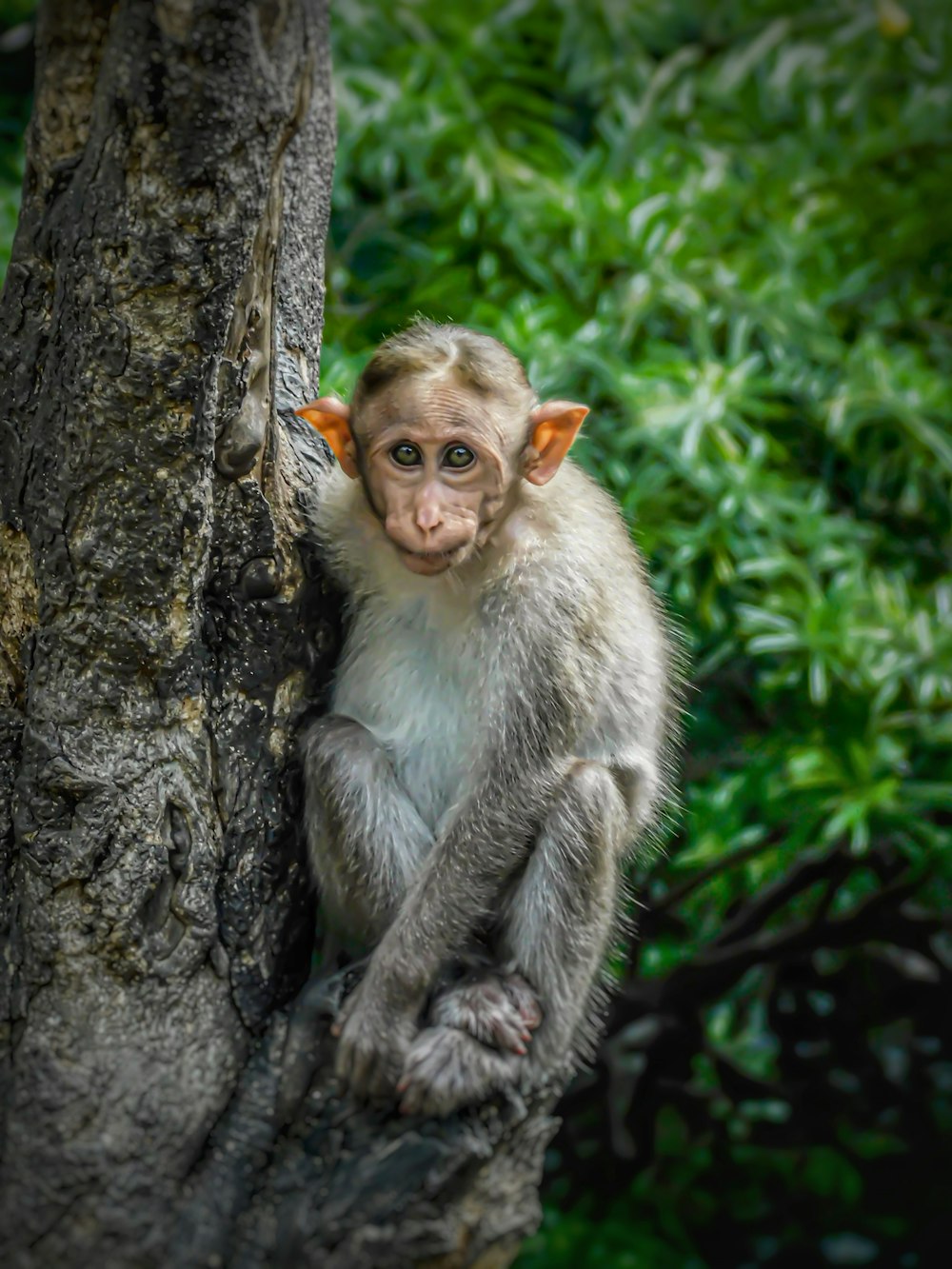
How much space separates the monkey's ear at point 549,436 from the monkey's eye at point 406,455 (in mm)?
298

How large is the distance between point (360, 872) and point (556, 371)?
2.25m

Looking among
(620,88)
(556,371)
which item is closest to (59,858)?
(556,371)

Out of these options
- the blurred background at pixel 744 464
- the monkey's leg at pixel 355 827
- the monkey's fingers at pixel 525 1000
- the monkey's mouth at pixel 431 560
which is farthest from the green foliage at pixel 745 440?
the monkey's fingers at pixel 525 1000

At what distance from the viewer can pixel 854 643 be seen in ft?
15.0

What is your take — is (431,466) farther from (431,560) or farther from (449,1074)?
(449,1074)

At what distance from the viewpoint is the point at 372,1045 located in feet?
8.68

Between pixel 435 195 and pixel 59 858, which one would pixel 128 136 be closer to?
pixel 59 858

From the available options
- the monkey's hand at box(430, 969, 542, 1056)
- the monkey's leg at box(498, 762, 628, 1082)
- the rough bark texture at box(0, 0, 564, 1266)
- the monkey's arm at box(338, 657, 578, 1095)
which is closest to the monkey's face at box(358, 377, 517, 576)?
the rough bark texture at box(0, 0, 564, 1266)

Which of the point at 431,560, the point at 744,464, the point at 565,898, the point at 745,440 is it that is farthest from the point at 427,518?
the point at 745,440

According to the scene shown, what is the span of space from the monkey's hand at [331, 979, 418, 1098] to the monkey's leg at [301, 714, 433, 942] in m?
0.28

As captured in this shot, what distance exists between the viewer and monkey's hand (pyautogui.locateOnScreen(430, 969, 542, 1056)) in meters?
2.69

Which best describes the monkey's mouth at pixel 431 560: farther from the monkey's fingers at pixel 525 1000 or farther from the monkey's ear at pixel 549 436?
the monkey's fingers at pixel 525 1000

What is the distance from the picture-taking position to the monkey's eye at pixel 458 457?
2.85 meters

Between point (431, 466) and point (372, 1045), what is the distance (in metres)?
1.21
